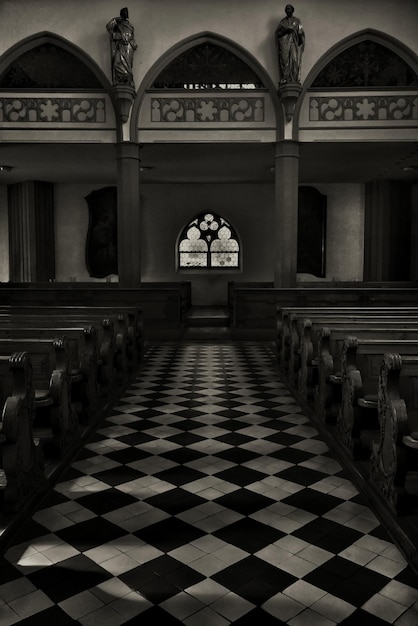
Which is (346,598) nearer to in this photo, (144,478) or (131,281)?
(144,478)

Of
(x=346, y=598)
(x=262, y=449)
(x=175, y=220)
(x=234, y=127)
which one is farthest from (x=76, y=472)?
(x=175, y=220)

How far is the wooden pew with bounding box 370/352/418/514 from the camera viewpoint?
10.7 ft

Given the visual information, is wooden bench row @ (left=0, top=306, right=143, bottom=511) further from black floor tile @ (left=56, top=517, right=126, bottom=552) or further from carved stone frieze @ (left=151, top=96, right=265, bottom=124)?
carved stone frieze @ (left=151, top=96, right=265, bottom=124)

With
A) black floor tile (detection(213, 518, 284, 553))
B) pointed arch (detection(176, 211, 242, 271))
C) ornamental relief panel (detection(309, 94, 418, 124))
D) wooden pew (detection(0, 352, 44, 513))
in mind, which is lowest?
black floor tile (detection(213, 518, 284, 553))

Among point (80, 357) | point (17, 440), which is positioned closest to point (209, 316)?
point (80, 357)

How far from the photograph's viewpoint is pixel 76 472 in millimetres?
4172

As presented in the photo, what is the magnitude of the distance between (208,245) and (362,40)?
9.10 meters

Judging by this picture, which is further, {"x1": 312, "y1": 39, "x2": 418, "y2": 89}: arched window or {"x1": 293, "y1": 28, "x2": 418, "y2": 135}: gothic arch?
{"x1": 312, "y1": 39, "x2": 418, "y2": 89}: arched window

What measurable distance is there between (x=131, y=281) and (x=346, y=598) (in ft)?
33.2

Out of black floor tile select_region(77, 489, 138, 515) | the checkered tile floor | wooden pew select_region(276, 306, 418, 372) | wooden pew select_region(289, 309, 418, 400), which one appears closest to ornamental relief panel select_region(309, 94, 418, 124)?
wooden pew select_region(276, 306, 418, 372)

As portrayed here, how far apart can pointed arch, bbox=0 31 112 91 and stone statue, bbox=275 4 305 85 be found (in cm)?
375

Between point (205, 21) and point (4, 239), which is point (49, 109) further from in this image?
point (4, 239)

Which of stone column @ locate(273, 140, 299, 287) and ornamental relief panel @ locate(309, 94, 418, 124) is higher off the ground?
ornamental relief panel @ locate(309, 94, 418, 124)

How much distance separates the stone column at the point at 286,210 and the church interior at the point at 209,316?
5 centimetres
